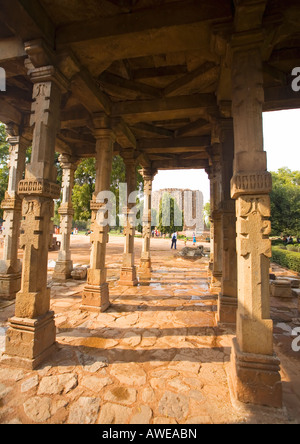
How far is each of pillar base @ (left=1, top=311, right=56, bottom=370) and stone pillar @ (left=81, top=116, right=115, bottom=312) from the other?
1769mm

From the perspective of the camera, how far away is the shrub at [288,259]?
34.4ft

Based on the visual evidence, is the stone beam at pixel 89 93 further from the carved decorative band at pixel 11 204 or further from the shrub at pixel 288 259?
the shrub at pixel 288 259

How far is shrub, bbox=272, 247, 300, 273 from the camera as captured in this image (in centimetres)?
1049

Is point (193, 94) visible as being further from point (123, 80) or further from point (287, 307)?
point (287, 307)

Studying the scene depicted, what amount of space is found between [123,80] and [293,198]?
19305 mm

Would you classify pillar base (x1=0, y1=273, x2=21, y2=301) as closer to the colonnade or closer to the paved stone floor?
the paved stone floor

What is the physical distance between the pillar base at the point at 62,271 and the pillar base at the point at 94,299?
338cm

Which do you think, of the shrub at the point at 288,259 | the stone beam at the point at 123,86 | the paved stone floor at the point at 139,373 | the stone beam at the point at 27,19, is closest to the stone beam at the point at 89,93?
the stone beam at the point at 123,86

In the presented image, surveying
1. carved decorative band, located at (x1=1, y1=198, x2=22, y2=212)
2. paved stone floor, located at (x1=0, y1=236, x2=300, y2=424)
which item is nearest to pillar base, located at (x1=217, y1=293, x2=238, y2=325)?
paved stone floor, located at (x1=0, y1=236, x2=300, y2=424)

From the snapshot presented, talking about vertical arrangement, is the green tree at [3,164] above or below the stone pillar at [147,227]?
above

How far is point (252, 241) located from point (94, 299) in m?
3.62

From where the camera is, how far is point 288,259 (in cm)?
1143

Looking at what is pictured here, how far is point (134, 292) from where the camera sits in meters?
6.33
